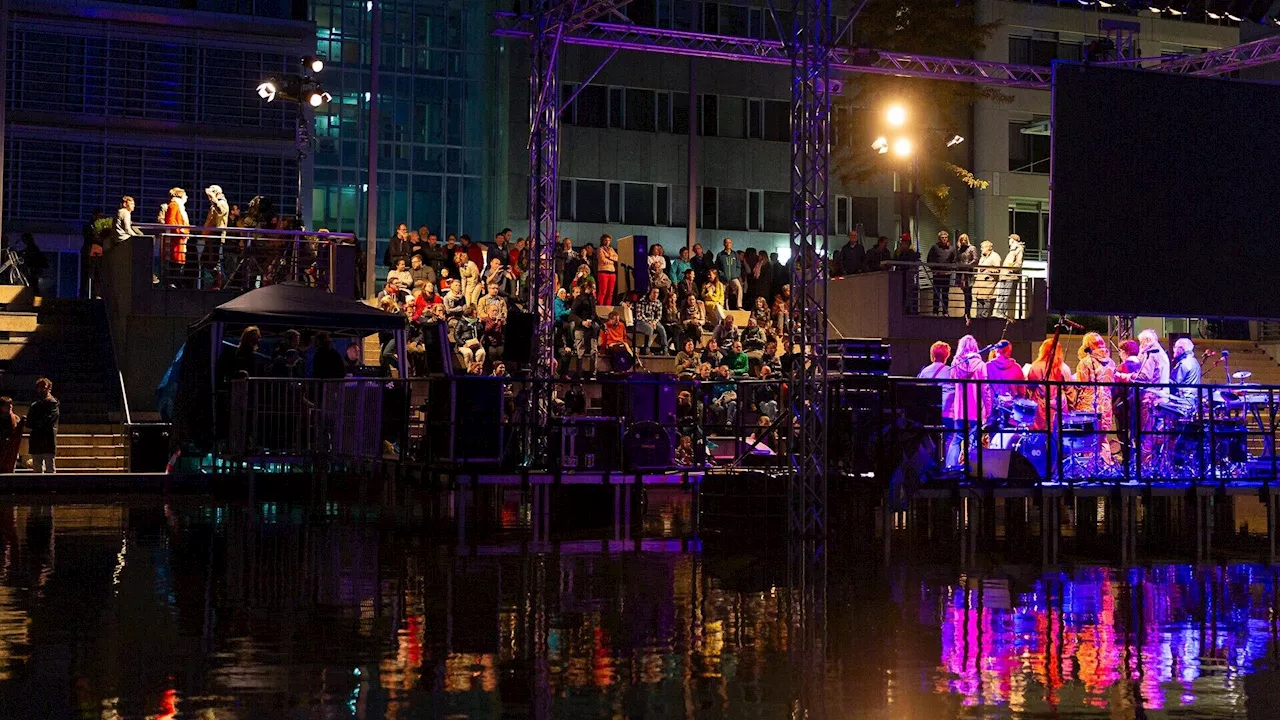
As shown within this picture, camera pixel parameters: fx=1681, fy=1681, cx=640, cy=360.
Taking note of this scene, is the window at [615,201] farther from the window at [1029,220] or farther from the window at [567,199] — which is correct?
the window at [1029,220]

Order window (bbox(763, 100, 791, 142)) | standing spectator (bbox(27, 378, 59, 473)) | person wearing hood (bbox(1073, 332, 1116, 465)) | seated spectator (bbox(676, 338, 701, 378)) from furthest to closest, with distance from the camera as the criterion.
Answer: window (bbox(763, 100, 791, 142)) → seated spectator (bbox(676, 338, 701, 378)) → standing spectator (bbox(27, 378, 59, 473)) → person wearing hood (bbox(1073, 332, 1116, 465))

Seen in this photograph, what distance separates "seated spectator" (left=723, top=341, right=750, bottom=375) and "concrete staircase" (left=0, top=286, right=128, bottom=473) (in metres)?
10.3

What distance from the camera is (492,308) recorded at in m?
29.6

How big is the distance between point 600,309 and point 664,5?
1926 cm

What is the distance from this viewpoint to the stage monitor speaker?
3306 centimetres

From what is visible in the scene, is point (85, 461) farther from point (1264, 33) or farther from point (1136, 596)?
point (1264, 33)

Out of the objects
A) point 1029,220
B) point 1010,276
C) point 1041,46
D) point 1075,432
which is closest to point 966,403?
point 1075,432

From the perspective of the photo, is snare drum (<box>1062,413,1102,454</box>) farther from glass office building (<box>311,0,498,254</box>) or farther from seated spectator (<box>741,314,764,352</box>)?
glass office building (<box>311,0,498,254</box>)

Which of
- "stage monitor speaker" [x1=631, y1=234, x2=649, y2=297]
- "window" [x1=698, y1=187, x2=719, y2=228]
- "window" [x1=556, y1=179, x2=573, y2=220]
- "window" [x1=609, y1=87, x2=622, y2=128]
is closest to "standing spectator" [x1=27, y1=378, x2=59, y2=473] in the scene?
"stage monitor speaker" [x1=631, y1=234, x2=649, y2=297]

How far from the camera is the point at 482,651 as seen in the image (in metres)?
10.0

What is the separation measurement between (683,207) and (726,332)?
19.5 m

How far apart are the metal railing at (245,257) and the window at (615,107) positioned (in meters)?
18.1

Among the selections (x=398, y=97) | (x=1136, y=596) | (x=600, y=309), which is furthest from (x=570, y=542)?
(x=398, y=97)

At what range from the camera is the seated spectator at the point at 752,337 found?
31.5 meters
